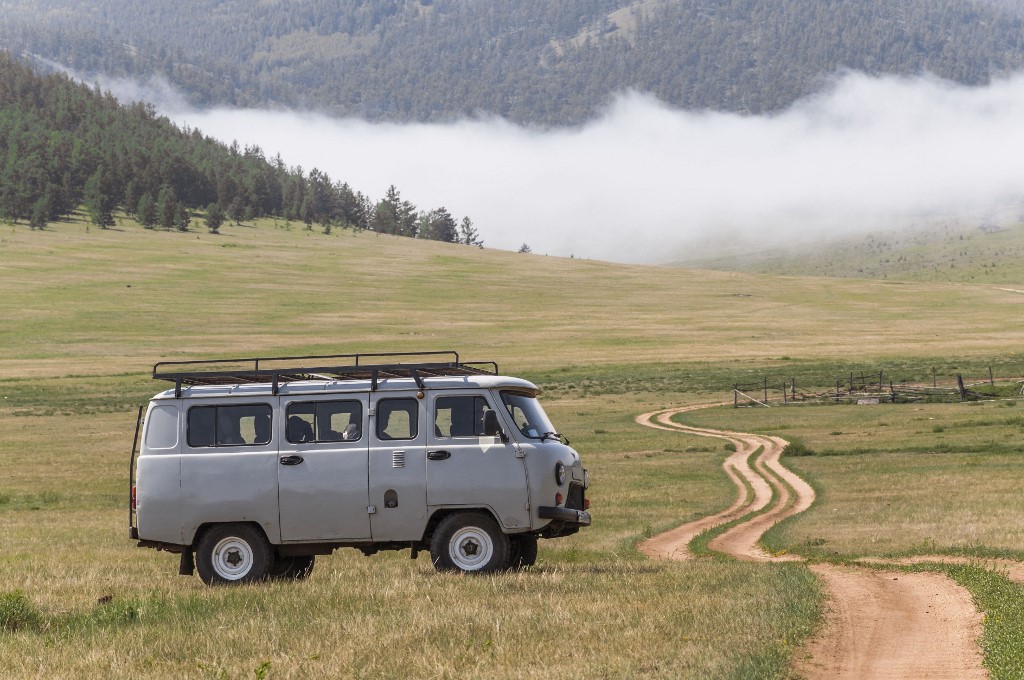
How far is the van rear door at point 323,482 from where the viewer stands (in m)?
18.2

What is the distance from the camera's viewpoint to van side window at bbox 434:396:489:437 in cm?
1845

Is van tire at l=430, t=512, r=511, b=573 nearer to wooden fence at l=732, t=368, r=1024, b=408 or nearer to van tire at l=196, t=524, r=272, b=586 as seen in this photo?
van tire at l=196, t=524, r=272, b=586

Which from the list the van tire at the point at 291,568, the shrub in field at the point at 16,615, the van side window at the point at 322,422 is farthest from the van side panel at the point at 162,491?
the shrub in field at the point at 16,615

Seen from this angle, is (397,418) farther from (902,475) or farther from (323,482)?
(902,475)

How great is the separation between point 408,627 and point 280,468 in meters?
5.24

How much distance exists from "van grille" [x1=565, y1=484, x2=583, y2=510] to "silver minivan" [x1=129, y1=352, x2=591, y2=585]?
35 centimetres

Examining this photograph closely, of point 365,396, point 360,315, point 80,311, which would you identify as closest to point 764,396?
point 365,396

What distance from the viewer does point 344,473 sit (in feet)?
59.8

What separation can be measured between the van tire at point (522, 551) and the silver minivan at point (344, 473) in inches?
13.9

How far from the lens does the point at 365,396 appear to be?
60.7ft

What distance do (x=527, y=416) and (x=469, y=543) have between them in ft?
6.89

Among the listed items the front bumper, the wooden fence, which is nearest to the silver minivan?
the front bumper

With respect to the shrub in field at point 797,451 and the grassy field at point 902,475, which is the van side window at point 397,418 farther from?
the shrub in field at point 797,451

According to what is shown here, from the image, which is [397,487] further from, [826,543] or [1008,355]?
[1008,355]
